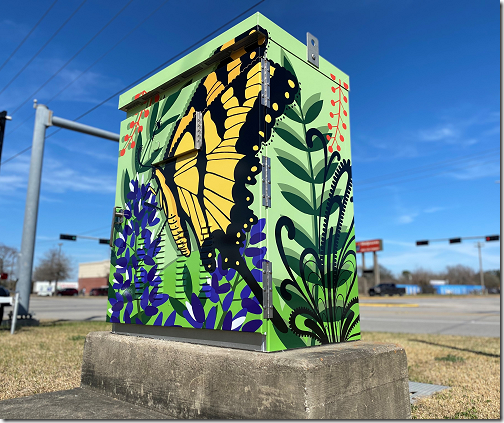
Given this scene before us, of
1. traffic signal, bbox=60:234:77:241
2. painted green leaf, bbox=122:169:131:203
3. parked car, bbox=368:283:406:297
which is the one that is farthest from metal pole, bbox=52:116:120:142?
parked car, bbox=368:283:406:297

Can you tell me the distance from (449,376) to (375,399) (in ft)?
9.73

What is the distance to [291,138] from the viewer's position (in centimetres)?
281

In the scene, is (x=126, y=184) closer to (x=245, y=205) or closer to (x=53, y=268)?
(x=245, y=205)

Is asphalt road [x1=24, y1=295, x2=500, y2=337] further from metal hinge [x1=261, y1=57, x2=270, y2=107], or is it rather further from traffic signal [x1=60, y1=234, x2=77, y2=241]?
metal hinge [x1=261, y1=57, x2=270, y2=107]

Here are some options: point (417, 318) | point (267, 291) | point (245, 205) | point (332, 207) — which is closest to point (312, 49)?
point (332, 207)

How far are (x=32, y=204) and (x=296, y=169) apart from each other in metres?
9.75

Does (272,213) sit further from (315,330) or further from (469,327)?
(469,327)

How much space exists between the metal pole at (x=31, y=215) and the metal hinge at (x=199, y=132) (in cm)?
905

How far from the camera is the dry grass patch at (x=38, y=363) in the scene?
3.80 meters

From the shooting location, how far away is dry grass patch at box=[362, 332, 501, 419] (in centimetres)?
340

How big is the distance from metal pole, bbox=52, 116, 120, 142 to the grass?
5.62 m

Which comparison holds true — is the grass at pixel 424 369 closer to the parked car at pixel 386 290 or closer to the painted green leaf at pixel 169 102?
the painted green leaf at pixel 169 102

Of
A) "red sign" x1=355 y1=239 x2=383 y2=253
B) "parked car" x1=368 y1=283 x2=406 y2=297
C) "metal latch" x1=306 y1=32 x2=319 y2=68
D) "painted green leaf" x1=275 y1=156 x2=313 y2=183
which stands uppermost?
"red sign" x1=355 y1=239 x2=383 y2=253

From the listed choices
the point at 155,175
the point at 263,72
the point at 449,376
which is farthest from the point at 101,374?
the point at 449,376
